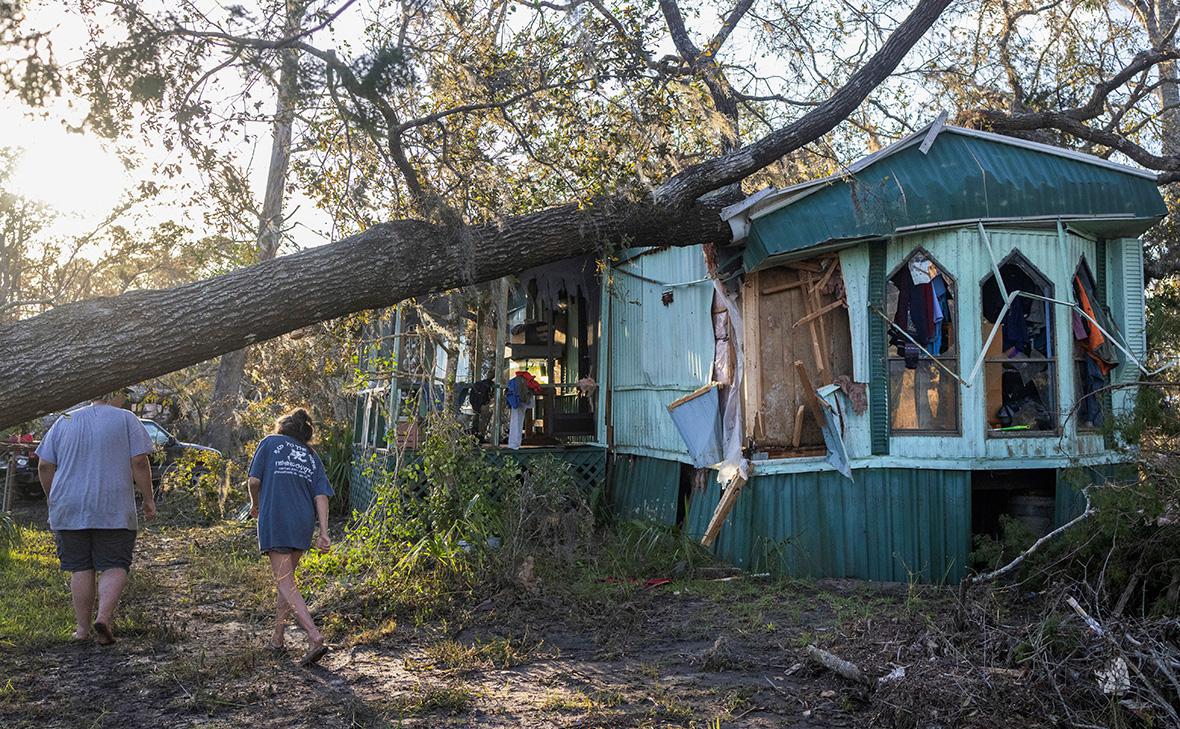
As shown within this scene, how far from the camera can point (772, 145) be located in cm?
859

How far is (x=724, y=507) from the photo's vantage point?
9.27m

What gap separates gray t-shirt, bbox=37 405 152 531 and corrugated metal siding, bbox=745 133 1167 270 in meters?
5.60

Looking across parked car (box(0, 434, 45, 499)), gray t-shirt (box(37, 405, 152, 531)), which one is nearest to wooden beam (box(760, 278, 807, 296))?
gray t-shirt (box(37, 405, 152, 531))

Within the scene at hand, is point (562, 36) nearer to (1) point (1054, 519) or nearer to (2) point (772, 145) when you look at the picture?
(2) point (772, 145)

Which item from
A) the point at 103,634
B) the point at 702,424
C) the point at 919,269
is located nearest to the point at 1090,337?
the point at 919,269

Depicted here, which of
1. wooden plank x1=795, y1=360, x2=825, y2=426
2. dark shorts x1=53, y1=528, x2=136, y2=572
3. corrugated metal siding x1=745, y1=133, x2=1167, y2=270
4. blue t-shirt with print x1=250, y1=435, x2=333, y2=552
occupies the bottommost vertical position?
dark shorts x1=53, y1=528, x2=136, y2=572

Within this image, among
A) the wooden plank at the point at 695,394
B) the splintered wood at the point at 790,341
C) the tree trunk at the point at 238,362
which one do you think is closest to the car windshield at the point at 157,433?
the tree trunk at the point at 238,362

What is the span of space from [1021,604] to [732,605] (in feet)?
7.28

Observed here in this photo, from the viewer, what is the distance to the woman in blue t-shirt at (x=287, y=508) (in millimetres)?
6496

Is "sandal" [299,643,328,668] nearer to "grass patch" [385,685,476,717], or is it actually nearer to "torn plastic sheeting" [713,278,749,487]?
"grass patch" [385,685,476,717]

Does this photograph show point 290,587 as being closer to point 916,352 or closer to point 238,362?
point 916,352

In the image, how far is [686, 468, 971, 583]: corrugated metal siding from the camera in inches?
340

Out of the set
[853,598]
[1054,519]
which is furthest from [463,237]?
[1054,519]

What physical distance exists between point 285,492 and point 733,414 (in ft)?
15.0
